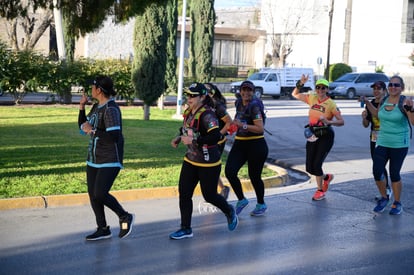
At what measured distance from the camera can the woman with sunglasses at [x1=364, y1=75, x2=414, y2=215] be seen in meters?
8.96

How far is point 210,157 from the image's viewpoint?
7379mm

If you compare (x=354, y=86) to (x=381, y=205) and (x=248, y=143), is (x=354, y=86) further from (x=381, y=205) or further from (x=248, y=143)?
(x=248, y=143)

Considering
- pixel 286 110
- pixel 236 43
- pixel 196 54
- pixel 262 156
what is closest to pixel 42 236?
pixel 262 156

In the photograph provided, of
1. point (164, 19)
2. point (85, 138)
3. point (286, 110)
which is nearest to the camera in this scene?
point (85, 138)

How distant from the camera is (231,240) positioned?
7.71 metres

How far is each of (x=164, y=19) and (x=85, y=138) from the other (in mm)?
8175

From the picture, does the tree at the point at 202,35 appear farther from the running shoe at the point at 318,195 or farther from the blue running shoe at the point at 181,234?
the blue running shoe at the point at 181,234

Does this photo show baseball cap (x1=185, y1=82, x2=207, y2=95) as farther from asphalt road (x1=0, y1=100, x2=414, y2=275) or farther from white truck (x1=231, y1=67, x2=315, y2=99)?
white truck (x1=231, y1=67, x2=315, y2=99)

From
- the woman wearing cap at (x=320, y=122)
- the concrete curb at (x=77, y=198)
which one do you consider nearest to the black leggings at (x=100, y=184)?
the concrete curb at (x=77, y=198)

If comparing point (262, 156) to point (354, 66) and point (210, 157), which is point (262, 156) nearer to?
point (210, 157)

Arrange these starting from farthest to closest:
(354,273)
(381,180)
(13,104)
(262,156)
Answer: (13,104) < (381,180) < (262,156) < (354,273)

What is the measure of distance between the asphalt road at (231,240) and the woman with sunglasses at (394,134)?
0.59 m

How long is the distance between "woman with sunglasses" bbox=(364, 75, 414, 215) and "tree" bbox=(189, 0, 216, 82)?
80.4ft

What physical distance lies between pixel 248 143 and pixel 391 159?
195 centimetres
